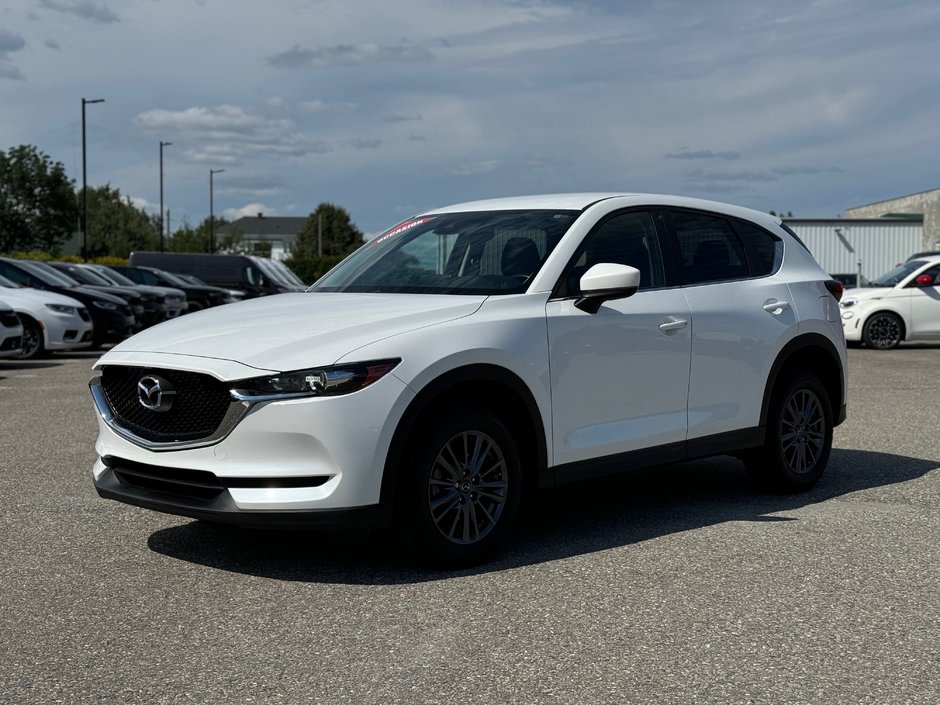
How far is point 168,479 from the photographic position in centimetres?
520

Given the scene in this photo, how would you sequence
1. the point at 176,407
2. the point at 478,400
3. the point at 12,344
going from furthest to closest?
the point at 12,344 → the point at 478,400 → the point at 176,407

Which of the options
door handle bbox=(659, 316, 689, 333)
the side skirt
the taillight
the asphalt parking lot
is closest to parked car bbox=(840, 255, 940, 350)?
the taillight

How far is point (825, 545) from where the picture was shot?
230 inches

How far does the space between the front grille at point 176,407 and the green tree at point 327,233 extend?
123984 millimetres

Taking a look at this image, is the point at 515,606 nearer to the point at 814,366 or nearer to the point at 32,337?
the point at 814,366

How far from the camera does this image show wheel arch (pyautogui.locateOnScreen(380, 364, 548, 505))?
502 centimetres

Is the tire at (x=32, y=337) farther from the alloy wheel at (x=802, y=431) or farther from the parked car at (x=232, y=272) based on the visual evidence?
the parked car at (x=232, y=272)

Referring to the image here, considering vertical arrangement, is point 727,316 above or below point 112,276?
above

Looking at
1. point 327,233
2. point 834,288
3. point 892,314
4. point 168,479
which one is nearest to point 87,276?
point 892,314

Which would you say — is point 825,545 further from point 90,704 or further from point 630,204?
point 90,704

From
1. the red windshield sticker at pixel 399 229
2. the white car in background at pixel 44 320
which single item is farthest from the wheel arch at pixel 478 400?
the white car in background at pixel 44 320

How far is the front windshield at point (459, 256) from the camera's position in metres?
5.86

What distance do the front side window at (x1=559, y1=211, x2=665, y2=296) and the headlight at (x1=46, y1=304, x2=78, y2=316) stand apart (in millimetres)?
14391

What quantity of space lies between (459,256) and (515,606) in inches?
80.0
